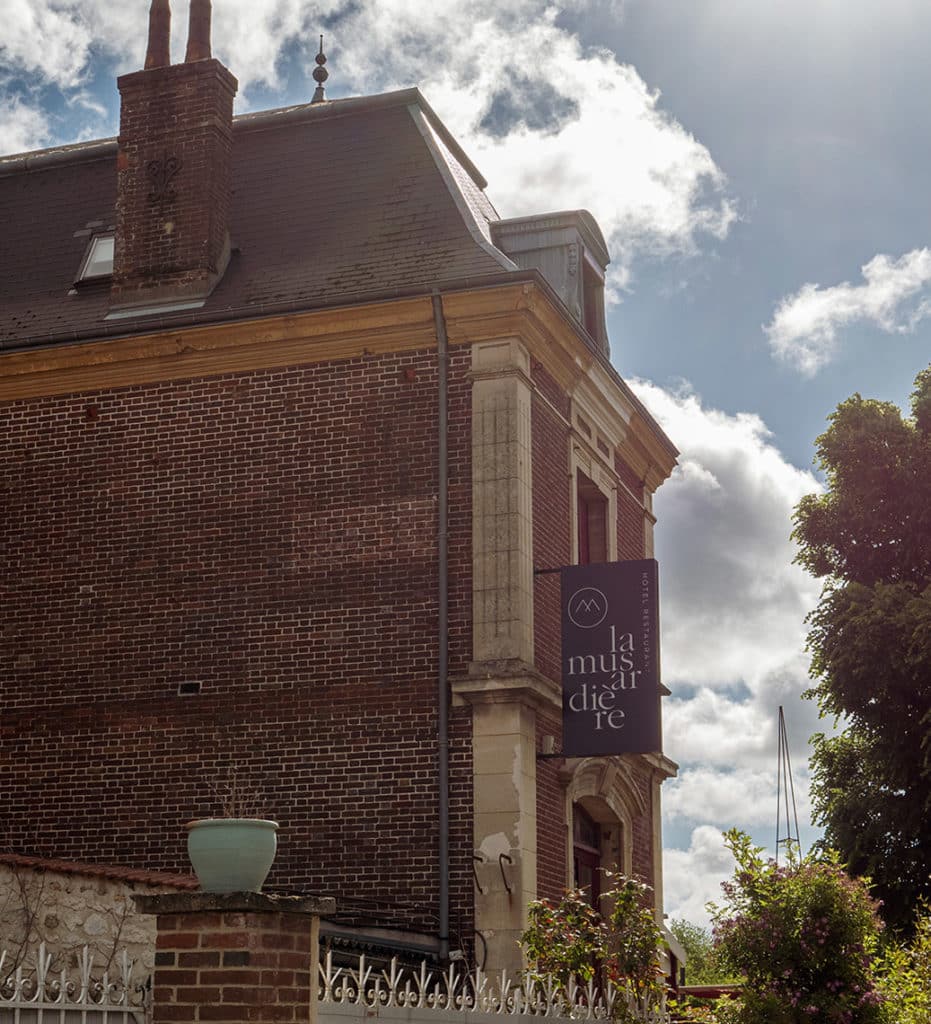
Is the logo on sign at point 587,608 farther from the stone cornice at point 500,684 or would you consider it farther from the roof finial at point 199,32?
the roof finial at point 199,32

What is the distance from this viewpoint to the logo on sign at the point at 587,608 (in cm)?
1661

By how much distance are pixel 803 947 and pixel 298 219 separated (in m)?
10.6

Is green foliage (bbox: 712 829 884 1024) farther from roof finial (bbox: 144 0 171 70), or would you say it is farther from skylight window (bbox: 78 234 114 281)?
roof finial (bbox: 144 0 171 70)

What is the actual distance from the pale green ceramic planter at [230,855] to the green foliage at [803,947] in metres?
6.91

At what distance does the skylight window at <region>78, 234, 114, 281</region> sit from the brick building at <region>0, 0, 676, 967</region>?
69 mm

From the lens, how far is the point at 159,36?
20.1 m

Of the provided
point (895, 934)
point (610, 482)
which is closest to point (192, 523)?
point (610, 482)

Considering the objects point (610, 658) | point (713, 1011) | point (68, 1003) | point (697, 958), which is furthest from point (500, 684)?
point (697, 958)

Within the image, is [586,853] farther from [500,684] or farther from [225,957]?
[225,957]

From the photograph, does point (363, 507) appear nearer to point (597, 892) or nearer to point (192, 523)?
point (192, 523)

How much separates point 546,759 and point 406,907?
6.78 ft

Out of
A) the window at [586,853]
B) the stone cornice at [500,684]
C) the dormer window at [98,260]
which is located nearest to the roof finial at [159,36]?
the dormer window at [98,260]

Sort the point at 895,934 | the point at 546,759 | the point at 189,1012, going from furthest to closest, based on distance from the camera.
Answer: the point at 895,934
the point at 546,759
the point at 189,1012

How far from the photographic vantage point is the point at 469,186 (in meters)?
20.2
